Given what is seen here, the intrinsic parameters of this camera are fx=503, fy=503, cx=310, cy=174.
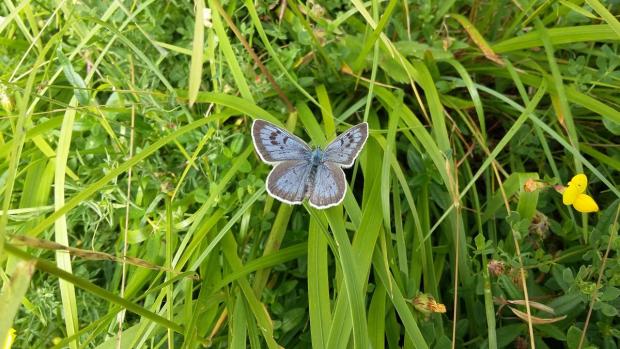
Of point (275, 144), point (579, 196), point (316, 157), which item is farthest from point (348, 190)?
point (579, 196)

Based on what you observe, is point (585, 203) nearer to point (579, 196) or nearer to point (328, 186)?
point (579, 196)

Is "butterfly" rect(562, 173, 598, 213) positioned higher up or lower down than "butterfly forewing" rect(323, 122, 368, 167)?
lower down

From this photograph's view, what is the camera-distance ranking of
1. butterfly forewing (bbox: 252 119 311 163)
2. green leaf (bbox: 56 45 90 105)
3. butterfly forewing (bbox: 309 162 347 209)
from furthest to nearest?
green leaf (bbox: 56 45 90 105) → butterfly forewing (bbox: 252 119 311 163) → butterfly forewing (bbox: 309 162 347 209)

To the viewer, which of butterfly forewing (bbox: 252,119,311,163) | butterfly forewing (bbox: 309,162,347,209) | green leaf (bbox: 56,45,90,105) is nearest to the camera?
butterfly forewing (bbox: 309,162,347,209)

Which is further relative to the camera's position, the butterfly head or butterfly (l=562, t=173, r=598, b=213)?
the butterfly head

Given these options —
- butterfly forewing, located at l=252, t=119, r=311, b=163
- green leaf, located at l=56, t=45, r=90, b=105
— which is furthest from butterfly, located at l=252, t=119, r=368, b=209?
green leaf, located at l=56, t=45, r=90, b=105

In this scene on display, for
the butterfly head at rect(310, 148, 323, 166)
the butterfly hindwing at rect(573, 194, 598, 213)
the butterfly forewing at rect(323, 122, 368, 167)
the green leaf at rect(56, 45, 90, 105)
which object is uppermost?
the green leaf at rect(56, 45, 90, 105)

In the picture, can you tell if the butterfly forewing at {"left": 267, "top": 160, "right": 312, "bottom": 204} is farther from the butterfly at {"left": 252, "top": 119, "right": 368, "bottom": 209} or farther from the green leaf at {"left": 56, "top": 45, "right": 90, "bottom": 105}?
the green leaf at {"left": 56, "top": 45, "right": 90, "bottom": 105}

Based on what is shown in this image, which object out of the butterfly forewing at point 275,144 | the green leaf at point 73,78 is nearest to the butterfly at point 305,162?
the butterfly forewing at point 275,144
